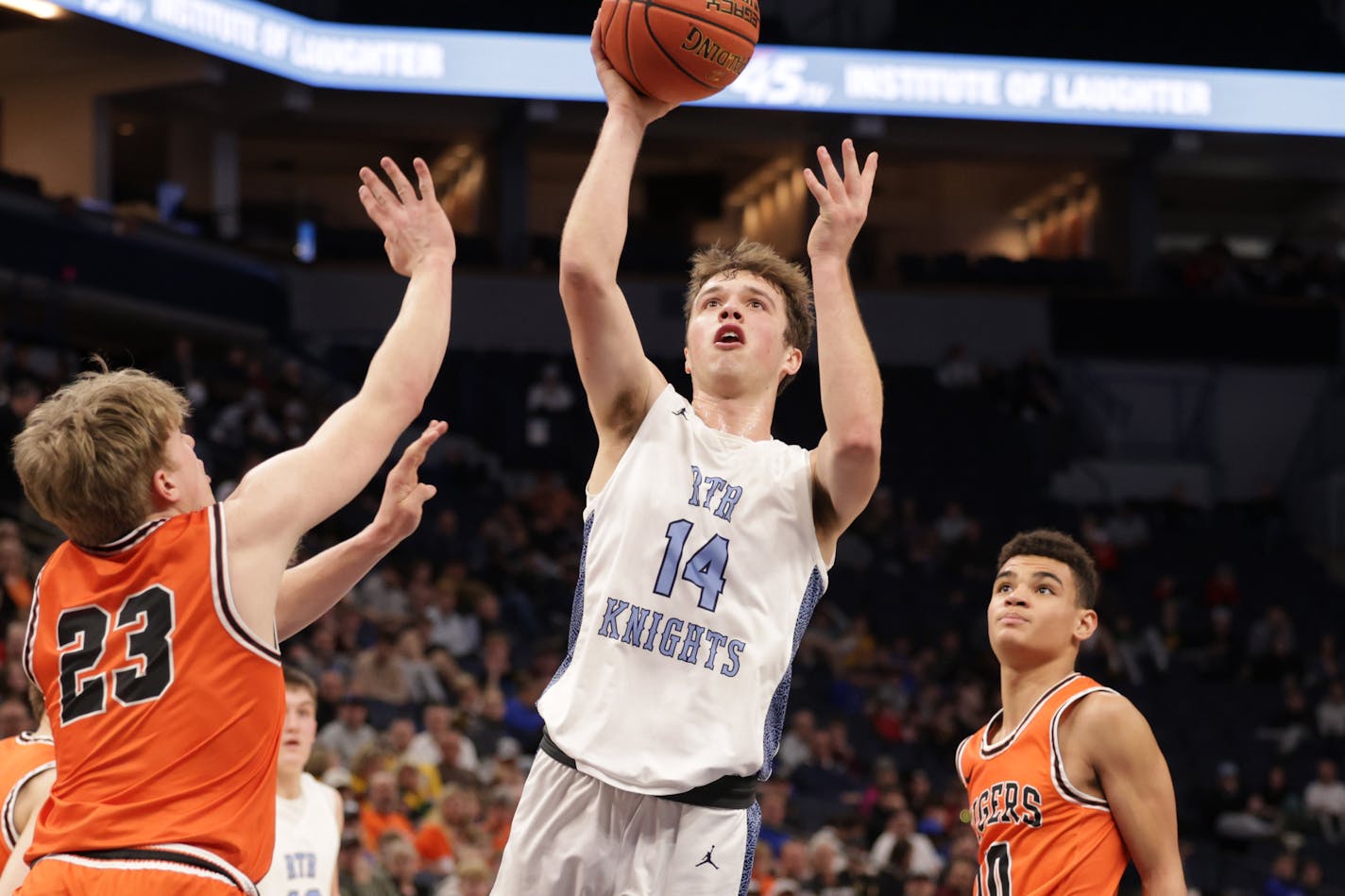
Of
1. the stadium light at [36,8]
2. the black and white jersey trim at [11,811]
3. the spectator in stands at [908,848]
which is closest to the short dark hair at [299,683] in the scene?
the black and white jersey trim at [11,811]

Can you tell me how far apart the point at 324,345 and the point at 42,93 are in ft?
17.3

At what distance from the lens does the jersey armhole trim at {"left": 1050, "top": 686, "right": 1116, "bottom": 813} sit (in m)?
4.77

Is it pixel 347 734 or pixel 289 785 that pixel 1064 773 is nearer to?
pixel 289 785

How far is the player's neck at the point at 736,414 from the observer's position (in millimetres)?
4109

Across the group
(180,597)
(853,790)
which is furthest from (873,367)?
(853,790)

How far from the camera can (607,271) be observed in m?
3.79

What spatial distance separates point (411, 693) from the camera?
11844 mm

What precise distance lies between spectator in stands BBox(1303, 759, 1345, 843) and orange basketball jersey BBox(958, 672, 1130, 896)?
36.5 ft

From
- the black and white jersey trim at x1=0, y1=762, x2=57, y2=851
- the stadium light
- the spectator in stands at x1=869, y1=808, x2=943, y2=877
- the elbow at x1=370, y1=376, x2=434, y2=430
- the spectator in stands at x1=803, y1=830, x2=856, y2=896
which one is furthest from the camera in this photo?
the stadium light

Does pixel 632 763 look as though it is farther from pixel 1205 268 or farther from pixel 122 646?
pixel 1205 268

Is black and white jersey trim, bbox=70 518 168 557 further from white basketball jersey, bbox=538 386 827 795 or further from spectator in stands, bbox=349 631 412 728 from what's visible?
spectator in stands, bbox=349 631 412 728

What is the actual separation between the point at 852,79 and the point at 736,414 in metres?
18.8

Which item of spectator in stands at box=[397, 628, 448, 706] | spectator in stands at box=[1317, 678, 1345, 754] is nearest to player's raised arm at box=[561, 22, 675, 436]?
spectator in stands at box=[397, 628, 448, 706]

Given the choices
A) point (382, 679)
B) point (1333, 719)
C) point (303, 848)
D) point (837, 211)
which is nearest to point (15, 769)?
point (303, 848)
